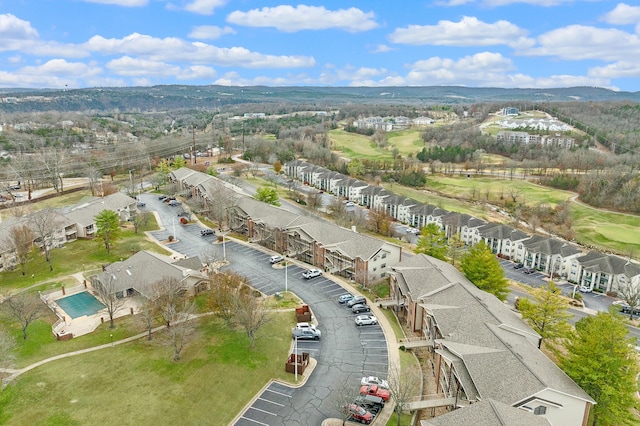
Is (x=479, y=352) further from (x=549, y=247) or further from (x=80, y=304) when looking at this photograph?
(x=549, y=247)

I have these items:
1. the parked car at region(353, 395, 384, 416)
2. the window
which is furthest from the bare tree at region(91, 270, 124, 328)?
the window

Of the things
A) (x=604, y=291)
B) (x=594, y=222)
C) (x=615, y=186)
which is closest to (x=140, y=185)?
(x=604, y=291)

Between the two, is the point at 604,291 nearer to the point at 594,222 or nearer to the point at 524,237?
the point at 524,237

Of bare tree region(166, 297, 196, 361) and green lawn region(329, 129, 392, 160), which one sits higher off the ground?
green lawn region(329, 129, 392, 160)

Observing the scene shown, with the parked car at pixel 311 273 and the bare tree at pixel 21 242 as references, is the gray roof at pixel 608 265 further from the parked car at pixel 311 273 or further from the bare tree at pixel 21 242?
the bare tree at pixel 21 242

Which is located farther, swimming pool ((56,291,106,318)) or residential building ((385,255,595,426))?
swimming pool ((56,291,106,318))

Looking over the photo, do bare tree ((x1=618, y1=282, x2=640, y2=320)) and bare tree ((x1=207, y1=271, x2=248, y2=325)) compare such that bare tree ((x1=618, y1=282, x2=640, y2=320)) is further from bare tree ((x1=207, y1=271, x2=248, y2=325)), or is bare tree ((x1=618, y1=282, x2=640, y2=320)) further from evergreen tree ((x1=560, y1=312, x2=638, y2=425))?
bare tree ((x1=207, y1=271, x2=248, y2=325))

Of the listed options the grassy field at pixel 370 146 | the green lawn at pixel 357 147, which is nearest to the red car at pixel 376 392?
the grassy field at pixel 370 146
